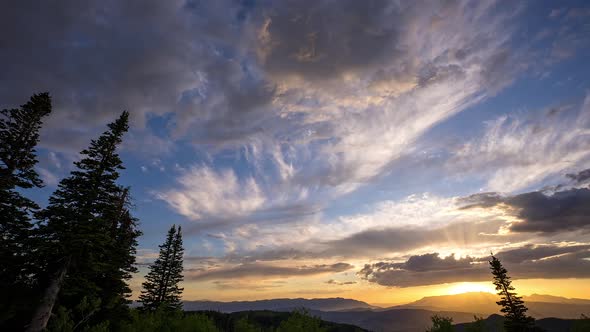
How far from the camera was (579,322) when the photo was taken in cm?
2575

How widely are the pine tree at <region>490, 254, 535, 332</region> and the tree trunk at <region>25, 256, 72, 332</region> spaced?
60.1m

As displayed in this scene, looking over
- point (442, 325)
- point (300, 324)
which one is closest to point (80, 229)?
point (300, 324)

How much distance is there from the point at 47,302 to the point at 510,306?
6630 cm

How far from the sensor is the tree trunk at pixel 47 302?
61.2 feet

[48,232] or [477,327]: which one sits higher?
[48,232]

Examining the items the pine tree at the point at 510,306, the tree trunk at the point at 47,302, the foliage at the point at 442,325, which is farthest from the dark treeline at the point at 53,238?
the pine tree at the point at 510,306

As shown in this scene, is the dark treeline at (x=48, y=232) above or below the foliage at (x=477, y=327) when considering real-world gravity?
above

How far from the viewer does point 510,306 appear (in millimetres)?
52031

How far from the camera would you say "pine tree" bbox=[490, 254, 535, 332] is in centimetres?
4981

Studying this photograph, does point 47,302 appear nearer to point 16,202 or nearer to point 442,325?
point 16,202

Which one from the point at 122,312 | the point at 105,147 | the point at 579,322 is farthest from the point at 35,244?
the point at 579,322

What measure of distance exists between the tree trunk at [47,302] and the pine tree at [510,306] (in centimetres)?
6006

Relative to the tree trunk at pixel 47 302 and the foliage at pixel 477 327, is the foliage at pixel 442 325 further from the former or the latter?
the tree trunk at pixel 47 302

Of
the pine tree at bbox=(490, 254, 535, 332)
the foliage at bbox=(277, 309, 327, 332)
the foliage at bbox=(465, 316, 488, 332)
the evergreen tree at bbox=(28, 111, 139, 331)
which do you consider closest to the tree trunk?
the evergreen tree at bbox=(28, 111, 139, 331)
